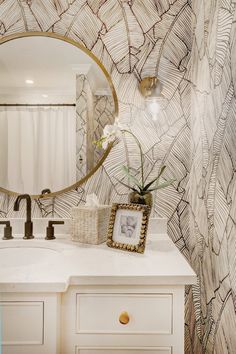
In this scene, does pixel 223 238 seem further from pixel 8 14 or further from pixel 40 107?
pixel 8 14

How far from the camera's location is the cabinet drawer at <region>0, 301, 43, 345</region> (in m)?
1.14

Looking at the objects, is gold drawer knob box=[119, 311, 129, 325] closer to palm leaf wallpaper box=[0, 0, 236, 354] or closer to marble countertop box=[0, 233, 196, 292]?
marble countertop box=[0, 233, 196, 292]

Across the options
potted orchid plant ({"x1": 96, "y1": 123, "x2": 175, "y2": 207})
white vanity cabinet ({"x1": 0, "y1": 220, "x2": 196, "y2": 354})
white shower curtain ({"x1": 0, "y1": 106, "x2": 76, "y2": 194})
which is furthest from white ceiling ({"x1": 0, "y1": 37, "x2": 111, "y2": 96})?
white vanity cabinet ({"x1": 0, "y1": 220, "x2": 196, "y2": 354})

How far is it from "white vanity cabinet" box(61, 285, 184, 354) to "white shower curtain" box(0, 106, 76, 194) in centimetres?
80

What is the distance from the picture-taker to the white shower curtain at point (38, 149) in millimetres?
1848

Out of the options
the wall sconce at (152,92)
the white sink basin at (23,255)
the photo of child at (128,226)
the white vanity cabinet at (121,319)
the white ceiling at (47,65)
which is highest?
the white ceiling at (47,65)

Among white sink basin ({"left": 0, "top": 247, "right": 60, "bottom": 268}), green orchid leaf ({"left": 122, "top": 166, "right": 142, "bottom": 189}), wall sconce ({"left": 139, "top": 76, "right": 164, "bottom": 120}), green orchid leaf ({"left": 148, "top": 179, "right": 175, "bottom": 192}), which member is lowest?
white sink basin ({"left": 0, "top": 247, "right": 60, "bottom": 268})

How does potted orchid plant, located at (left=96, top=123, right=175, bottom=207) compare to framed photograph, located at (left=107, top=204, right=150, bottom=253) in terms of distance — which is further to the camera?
potted orchid plant, located at (left=96, top=123, right=175, bottom=207)

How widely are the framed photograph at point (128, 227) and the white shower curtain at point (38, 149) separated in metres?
0.40

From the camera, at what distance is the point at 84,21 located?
185 cm

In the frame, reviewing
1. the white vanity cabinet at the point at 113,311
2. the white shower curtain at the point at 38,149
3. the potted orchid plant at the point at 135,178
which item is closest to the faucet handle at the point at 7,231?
the white shower curtain at the point at 38,149

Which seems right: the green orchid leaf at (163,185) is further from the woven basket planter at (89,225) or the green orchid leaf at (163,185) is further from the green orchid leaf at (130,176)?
the woven basket planter at (89,225)

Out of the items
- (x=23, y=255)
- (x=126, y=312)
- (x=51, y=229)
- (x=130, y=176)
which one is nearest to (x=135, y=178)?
(x=130, y=176)

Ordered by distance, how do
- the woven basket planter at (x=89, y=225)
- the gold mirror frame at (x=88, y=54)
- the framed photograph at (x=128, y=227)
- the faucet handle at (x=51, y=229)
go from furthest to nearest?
1. the gold mirror frame at (x=88, y=54)
2. the faucet handle at (x=51, y=229)
3. the woven basket planter at (x=89, y=225)
4. the framed photograph at (x=128, y=227)
